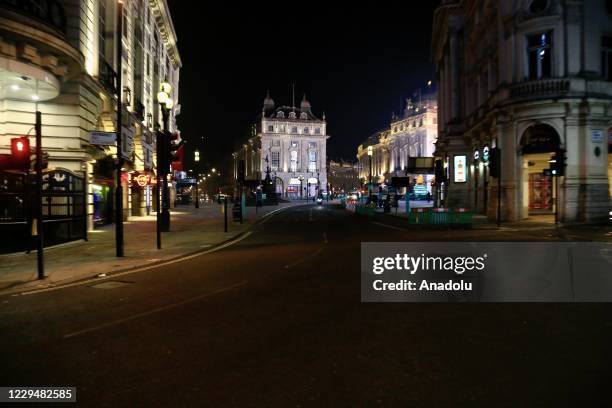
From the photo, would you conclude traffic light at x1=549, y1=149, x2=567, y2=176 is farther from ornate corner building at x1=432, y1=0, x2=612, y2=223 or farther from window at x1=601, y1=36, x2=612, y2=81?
window at x1=601, y1=36, x2=612, y2=81

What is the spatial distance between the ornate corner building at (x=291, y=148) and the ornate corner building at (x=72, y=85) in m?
87.0

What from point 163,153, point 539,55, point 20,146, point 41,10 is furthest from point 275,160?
point 20,146

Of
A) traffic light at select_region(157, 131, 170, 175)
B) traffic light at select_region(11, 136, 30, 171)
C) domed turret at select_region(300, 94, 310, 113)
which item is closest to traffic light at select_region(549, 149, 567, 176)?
traffic light at select_region(157, 131, 170, 175)

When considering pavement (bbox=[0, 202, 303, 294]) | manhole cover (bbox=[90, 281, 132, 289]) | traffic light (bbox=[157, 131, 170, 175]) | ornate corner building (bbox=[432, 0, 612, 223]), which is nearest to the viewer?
manhole cover (bbox=[90, 281, 132, 289])

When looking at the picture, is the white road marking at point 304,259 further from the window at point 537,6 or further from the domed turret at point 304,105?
the domed turret at point 304,105

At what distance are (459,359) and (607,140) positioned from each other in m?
25.5

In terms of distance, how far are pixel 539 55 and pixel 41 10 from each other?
1014 inches

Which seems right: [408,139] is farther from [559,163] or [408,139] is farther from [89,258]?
[89,258]

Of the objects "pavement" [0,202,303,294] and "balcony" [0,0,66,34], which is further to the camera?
"balcony" [0,0,66,34]

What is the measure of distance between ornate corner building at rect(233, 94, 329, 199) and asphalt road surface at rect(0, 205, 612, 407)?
11019 centimetres

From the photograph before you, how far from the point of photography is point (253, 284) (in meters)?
8.89

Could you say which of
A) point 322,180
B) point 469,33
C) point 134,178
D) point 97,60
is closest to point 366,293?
point 97,60

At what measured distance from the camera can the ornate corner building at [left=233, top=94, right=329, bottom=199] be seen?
393 ft

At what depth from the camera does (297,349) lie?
5.08 metres
